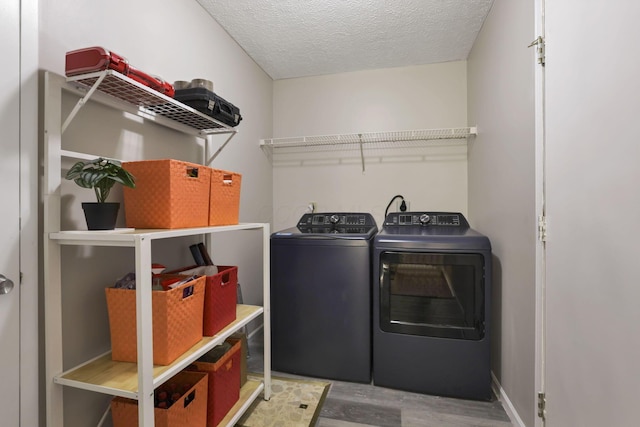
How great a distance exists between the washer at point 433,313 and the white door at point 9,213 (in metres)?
1.67

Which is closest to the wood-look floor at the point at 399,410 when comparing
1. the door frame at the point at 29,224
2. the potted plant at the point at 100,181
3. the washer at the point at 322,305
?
the washer at the point at 322,305

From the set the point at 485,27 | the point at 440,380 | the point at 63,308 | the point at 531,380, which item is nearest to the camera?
the point at 63,308

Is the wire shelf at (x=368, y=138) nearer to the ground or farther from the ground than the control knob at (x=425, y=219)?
farther from the ground

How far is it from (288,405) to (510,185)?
1811 mm

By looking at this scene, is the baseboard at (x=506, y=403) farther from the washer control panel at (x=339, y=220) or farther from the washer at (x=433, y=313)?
the washer control panel at (x=339, y=220)

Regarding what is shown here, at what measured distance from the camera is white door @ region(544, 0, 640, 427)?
815mm

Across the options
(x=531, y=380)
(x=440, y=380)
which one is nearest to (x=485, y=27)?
(x=531, y=380)

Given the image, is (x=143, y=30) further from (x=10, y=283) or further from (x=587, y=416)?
(x=587, y=416)

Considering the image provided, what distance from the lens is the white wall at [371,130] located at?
2.76 metres

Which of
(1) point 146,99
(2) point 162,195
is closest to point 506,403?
(2) point 162,195

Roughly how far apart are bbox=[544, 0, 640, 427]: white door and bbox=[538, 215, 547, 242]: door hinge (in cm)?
3

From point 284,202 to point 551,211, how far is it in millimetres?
2331

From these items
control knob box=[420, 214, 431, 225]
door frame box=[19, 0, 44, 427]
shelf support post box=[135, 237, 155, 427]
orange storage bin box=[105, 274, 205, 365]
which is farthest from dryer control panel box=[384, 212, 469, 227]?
door frame box=[19, 0, 44, 427]

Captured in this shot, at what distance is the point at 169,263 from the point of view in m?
1.66
